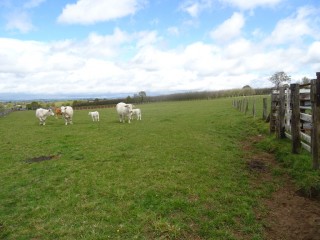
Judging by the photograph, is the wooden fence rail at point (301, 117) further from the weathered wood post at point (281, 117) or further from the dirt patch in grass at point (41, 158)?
the dirt patch in grass at point (41, 158)

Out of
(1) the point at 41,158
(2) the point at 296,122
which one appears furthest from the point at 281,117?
(1) the point at 41,158

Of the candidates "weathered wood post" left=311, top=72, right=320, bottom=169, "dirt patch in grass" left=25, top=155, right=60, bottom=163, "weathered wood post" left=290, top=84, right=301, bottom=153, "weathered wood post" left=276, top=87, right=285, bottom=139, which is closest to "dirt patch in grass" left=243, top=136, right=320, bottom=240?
"weathered wood post" left=311, top=72, right=320, bottom=169

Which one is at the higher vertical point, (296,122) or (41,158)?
(296,122)

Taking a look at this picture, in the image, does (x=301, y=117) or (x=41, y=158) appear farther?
(x=41, y=158)

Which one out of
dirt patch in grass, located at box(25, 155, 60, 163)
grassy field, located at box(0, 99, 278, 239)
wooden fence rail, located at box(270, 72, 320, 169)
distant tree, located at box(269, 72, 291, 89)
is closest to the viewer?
grassy field, located at box(0, 99, 278, 239)

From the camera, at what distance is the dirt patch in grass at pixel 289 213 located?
217 inches

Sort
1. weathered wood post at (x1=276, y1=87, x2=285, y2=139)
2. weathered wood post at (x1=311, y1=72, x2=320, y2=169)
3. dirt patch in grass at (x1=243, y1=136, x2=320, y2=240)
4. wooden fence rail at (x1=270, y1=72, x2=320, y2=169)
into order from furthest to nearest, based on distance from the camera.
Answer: weathered wood post at (x1=276, y1=87, x2=285, y2=139)
wooden fence rail at (x1=270, y1=72, x2=320, y2=169)
weathered wood post at (x1=311, y1=72, x2=320, y2=169)
dirt patch in grass at (x1=243, y1=136, x2=320, y2=240)

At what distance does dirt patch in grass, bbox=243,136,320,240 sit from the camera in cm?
551

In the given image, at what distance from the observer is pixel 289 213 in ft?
20.8

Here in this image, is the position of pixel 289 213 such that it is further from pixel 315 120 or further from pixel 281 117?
pixel 281 117

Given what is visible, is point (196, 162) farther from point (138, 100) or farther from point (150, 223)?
point (138, 100)

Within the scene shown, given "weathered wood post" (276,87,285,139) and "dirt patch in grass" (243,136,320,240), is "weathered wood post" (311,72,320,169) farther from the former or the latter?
"weathered wood post" (276,87,285,139)

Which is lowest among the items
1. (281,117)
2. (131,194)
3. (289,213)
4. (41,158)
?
(289,213)

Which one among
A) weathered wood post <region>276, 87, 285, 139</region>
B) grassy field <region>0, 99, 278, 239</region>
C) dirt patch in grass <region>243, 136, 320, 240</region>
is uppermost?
weathered wood post <region>276, 87, 285, 139</region>
